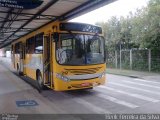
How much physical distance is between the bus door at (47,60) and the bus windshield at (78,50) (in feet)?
3.75

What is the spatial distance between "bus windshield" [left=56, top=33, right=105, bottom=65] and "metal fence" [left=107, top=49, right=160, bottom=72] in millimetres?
12627

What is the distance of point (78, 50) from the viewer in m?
11.4

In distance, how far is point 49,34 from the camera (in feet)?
39.7

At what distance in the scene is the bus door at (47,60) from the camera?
40.1ft

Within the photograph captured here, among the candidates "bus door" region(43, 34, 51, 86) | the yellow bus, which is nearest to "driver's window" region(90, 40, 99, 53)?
the yellow bus

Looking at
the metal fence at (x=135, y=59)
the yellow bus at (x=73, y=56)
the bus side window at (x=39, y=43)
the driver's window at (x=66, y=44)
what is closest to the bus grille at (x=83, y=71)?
the yellow bus at (x=73, y=56)

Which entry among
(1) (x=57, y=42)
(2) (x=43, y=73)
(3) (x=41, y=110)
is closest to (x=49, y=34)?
(1) (x=57, y=42)

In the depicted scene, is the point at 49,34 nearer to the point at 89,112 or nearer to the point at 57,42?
the point at 57,42

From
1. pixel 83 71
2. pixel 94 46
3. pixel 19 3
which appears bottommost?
pixel 83 71

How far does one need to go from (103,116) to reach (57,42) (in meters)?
4.22

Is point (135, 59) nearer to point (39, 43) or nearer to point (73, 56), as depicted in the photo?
point (39, 43)

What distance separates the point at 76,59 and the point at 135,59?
15.6m

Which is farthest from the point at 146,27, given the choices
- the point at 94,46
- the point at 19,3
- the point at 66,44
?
the point at 19,3

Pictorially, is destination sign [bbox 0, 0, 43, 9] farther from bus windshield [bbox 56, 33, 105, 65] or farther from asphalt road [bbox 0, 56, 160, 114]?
asphalt road [bbox 0, 56, 160, 114]
